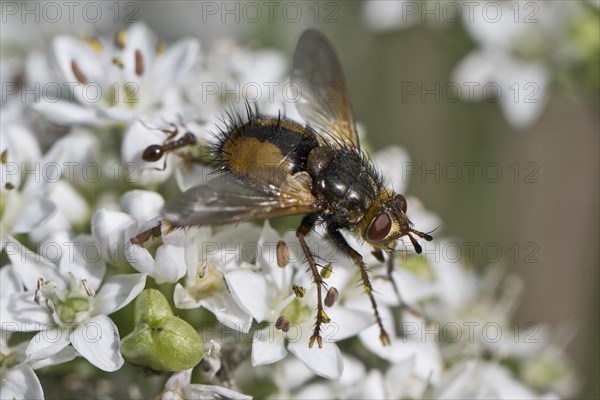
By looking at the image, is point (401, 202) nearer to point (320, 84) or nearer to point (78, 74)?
point (320, 84)

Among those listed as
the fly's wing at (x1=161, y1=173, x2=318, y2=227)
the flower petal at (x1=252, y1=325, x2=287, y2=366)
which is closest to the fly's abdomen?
the fly's wing at (x1=161, y1=173, x2=318, y2=227)

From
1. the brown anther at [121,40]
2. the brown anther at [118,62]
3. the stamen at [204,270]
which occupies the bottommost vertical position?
the stamen at [204,270]

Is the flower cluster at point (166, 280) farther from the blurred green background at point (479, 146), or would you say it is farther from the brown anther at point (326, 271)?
the blurred green background at point (479, 146)

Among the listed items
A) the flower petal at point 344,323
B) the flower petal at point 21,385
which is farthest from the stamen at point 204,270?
the flower petal at point 21,385

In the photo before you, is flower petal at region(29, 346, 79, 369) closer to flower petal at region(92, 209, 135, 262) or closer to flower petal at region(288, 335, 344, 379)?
flower petal at region(92, 209, 135, 262)

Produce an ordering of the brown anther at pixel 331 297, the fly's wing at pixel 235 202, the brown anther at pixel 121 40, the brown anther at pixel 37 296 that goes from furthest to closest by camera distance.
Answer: the brown anther at pixel 121 40 < the brown anther at pixel 331 297 < the brown anther at pixel 37 296 < the fly's wing at pixel 235 202
